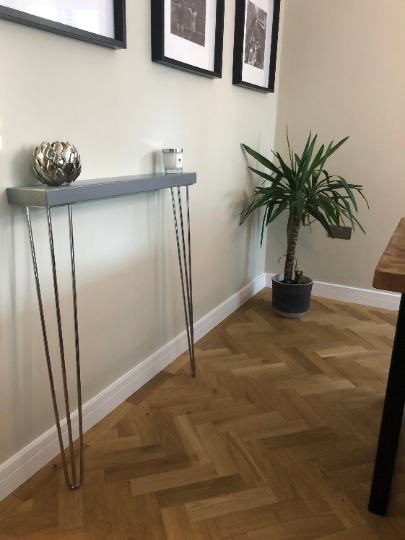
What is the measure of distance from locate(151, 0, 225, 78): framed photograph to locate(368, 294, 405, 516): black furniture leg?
4.18 ft

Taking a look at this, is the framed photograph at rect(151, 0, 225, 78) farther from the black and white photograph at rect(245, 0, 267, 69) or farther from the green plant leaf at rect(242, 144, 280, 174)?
the green plant leaf at rect(242, 144, 280, 174)

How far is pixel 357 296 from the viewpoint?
3.03 metres

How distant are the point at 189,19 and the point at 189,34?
6 centimetres

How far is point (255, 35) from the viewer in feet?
8.14

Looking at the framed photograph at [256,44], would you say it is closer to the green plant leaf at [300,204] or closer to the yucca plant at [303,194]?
the yucca plant at [303,194]

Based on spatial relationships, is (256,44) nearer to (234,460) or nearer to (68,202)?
(68,202)

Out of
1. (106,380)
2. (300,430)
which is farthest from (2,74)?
(300,430)

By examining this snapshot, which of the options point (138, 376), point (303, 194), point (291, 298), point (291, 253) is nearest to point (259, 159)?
point (303, 194)

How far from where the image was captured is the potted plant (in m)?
2.47

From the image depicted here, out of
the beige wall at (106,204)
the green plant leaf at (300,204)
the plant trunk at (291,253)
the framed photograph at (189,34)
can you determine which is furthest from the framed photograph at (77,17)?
the plant trunk at (291,253)

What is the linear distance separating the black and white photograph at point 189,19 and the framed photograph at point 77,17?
35 centimetres

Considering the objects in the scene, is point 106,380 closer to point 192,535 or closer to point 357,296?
point 192,535

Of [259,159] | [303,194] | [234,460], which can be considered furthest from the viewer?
[259,159]

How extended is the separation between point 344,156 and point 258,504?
2219 millimetres
